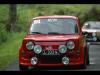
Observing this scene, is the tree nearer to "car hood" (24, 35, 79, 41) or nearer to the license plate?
"car hood" (24, 35, 79, 41)

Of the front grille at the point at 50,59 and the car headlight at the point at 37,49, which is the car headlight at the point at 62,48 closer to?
the front grille at the point at 50,59

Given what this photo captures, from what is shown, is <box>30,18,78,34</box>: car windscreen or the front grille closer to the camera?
the front grille

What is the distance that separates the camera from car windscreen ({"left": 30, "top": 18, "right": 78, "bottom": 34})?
529 inches

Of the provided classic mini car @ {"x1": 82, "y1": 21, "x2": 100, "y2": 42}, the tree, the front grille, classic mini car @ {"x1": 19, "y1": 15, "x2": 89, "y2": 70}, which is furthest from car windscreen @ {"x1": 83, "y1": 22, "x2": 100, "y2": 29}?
the front grille

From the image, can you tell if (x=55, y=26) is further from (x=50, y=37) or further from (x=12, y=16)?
(x=12, y=16)

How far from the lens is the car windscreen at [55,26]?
13445mm

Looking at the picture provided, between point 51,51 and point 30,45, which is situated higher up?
point 30,45

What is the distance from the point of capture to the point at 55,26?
13.5 m

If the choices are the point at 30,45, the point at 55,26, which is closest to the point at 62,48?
the point at 30,45

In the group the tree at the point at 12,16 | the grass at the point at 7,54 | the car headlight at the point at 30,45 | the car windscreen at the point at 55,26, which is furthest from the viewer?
the tree at the point at 12,16

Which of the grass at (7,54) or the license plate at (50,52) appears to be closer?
the license plate at (50,52)

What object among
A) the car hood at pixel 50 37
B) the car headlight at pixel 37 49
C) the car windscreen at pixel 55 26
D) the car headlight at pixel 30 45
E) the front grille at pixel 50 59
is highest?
the car windscreen at pixel 55 26

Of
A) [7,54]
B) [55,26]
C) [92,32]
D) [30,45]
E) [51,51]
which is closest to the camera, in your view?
[51,51]

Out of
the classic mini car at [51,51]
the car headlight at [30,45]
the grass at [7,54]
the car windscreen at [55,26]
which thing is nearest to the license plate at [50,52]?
the classic mini car at [51,51]
